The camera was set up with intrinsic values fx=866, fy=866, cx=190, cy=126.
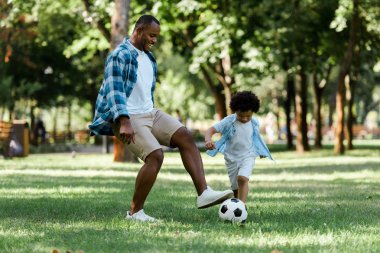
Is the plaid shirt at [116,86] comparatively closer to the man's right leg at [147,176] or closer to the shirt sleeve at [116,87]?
the shirt sleeve at [116,87]

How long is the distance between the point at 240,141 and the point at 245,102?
19.3 inches

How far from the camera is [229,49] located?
2889 cm

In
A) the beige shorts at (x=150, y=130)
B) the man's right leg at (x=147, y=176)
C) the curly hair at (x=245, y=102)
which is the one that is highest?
the curly hair at (x=245, y=102)

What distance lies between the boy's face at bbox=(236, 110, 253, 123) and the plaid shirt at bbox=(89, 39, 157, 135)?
1.50m

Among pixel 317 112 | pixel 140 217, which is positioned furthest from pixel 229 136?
pixel 317 112

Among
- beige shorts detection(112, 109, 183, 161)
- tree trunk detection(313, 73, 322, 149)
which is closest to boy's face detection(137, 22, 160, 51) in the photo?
beige shorts detection(112, 109, 183, 161)

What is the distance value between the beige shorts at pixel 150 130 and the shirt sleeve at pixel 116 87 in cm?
28

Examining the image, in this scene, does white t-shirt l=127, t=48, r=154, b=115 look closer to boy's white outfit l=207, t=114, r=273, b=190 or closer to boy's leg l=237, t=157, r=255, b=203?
boy's white outfit l=207, t=114, r=273, b=190

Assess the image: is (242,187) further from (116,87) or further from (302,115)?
(302,115)

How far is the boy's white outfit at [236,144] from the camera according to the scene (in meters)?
9.36

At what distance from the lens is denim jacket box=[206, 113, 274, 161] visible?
9.32 metres

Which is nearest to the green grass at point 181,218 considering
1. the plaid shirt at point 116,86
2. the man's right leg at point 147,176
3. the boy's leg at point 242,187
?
the boy's leg at point 242,187

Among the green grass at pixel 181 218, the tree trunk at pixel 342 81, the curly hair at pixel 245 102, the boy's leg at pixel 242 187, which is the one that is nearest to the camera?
the green grass at pixel 181 218

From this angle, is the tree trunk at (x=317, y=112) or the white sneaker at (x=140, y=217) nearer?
the white sneaker at (x=140, y=217)
